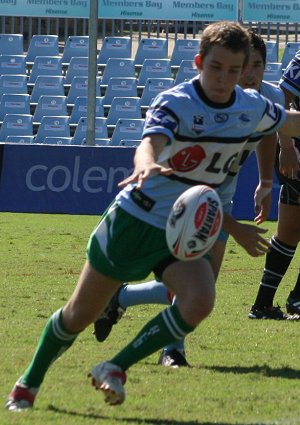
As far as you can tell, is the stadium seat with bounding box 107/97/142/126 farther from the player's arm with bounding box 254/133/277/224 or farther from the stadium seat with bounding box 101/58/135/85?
the player's arm with bounding box 254/133/277/224

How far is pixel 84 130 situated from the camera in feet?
66.7

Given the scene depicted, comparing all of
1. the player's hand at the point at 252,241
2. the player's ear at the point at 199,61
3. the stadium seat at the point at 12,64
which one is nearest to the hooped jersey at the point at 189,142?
the player's ear at the point at 199,61

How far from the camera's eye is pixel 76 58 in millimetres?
22078

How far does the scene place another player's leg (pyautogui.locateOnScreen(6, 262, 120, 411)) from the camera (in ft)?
16.4

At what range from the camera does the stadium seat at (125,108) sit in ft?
68.2

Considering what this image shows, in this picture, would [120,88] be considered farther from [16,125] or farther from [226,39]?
[226,39]

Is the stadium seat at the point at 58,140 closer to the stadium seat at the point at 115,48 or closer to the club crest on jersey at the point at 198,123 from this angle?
the stadium seat at the point at 115,48

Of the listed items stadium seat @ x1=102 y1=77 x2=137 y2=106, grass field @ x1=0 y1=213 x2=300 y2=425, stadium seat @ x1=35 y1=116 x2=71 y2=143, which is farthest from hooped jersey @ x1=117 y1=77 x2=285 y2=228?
stadium seat @ x1=102 y1=77 x2=137 y2=106

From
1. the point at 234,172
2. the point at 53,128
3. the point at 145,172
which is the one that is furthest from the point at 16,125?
the point at 145,172

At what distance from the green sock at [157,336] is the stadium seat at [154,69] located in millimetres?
16910

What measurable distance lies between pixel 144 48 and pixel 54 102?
218cm

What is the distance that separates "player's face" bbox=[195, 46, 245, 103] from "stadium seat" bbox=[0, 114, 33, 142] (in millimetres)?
15944

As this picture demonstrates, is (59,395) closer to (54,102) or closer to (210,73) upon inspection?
(210,73)

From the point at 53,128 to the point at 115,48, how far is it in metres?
2.71
